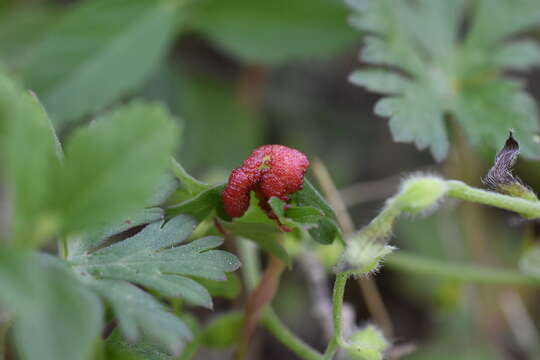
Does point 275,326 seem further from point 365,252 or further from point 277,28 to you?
point 277,28

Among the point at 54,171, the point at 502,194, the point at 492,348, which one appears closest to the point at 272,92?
the point at 492,348

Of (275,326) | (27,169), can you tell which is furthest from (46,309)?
(275,326)

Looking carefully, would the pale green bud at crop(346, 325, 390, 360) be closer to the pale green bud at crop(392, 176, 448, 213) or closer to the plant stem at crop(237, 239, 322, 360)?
the plant stem at crop(237, 239, 322, 360)

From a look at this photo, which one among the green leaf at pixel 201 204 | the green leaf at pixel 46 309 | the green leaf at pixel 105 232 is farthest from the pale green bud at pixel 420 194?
the green leaf at pixel 46 309

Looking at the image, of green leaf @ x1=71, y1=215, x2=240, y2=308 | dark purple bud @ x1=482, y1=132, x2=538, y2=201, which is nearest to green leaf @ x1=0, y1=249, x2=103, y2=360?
green leaf @ x1=71, y1=215, x2=240, y2=308

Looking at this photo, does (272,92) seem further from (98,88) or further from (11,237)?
(11,237)
